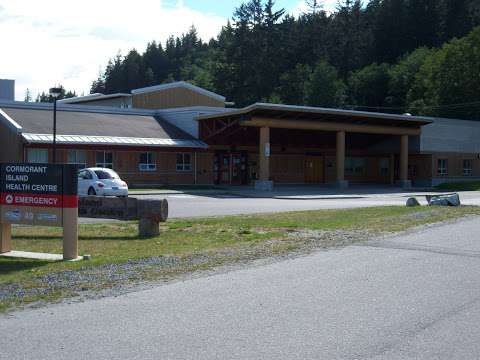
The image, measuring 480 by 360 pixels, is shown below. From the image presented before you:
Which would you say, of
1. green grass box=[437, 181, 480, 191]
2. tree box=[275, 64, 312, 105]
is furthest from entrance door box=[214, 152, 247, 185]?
tree box=[275, 64, 312, 105]

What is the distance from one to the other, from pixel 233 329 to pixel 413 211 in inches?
666

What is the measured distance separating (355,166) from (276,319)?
54623 millimetres

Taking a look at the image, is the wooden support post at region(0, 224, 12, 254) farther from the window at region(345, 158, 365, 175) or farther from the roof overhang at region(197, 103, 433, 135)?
the window at region(345, 158, 365, 175)

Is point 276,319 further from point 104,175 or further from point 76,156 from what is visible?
point 76,156

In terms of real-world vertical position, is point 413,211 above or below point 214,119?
below

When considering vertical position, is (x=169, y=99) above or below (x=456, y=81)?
below

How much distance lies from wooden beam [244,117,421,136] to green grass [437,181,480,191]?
194 inches

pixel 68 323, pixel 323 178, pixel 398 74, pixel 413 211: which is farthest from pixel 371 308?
pixel 398 74

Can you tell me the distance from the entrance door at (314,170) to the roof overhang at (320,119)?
6973 millimetres

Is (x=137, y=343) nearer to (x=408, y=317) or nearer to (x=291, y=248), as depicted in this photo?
(x=408, y=317)

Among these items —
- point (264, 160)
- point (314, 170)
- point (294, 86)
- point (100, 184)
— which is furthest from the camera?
point (294, 86)

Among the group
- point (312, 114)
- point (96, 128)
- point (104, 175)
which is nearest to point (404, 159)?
point (312, 114)

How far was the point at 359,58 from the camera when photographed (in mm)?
Answer: 110625

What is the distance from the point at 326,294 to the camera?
9.02 metres
